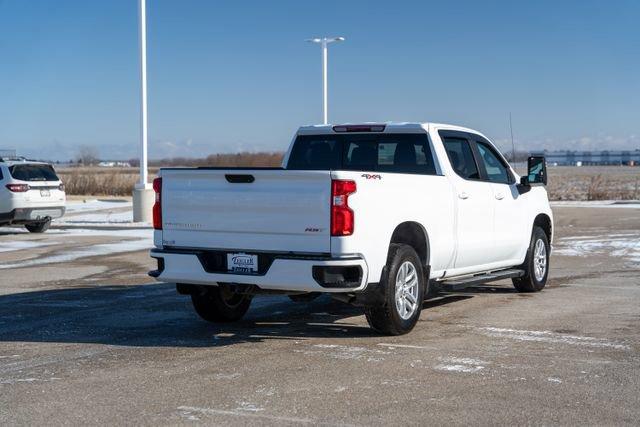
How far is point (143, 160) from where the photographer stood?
89.4 ft

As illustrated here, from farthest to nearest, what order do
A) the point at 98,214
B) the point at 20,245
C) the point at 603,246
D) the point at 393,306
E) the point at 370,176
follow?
the point at 98,214 → the point at 20,245 → the point at 603,246 → the point at 393,306 → the point at 370,176

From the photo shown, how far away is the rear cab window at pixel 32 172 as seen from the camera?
22.4m

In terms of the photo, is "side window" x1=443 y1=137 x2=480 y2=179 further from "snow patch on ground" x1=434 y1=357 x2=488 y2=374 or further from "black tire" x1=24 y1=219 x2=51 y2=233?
"black tire" x1=24 y1=219 x2=51 y2=233

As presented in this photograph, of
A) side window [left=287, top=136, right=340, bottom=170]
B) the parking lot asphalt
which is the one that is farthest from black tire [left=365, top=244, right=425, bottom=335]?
side window [left=287, top=136, right=340, bottom=170]

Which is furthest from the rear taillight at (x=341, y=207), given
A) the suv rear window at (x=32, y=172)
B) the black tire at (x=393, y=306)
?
the suv rear window at (x=32, y=172)

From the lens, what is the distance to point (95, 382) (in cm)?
725

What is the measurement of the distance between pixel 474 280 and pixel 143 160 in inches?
712

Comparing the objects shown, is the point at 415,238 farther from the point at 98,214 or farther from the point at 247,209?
the point at 98,214

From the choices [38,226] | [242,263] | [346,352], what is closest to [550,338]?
[346,352]

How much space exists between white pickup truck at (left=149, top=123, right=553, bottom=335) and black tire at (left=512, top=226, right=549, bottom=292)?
1.25 meters

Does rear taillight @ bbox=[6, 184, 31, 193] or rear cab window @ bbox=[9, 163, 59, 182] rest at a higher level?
rear cab window @ bbox=[9, 163, 59, 182]

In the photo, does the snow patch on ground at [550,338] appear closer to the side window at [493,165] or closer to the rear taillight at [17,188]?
the side window at [493,165]

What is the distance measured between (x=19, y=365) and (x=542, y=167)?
6808mm

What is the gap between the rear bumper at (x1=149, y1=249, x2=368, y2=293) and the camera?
8.35m
